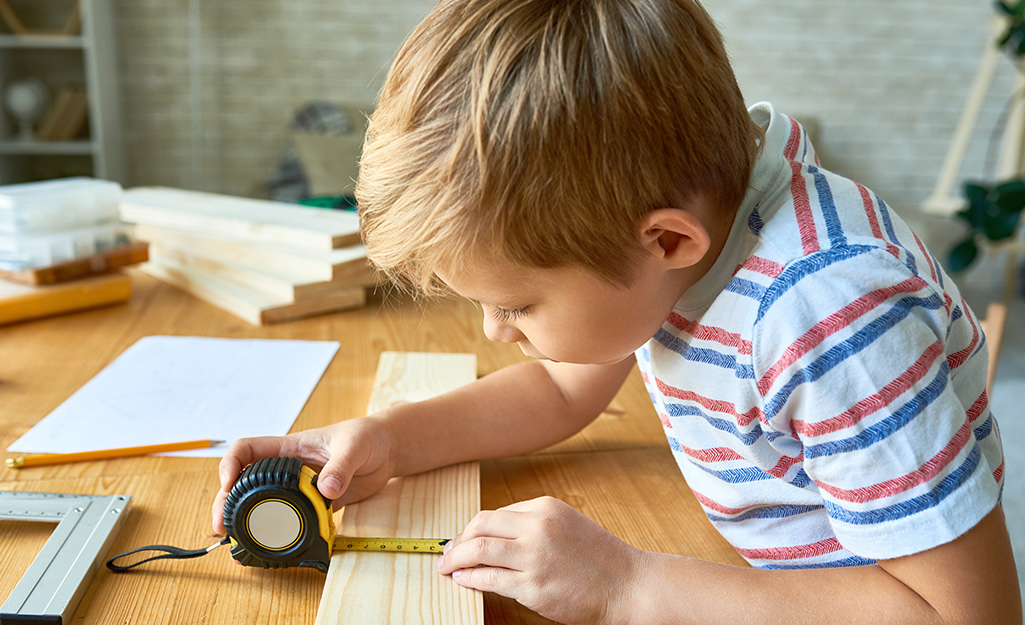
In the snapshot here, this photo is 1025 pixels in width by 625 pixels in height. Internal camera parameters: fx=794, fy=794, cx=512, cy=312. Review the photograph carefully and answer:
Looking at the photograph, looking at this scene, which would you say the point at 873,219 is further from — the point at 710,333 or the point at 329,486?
the point at 329,486

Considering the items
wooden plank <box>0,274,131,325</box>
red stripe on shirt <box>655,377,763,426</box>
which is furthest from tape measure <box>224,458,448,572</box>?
wooden plank <box>0,274,131,325</box>

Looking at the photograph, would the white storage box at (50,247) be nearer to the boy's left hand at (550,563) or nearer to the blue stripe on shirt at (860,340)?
the boy's left hand at (550,563)

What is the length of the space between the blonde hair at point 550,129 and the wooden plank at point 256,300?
27.0 inches

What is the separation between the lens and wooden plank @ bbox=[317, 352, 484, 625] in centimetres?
54

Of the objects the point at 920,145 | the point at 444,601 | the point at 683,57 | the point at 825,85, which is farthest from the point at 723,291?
the point at 920,145

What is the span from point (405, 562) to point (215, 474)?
0.80ft

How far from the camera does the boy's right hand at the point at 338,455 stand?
664 mm

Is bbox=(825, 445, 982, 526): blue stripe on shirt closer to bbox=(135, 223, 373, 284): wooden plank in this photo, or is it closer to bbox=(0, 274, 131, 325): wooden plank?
bbox=(135, 223, 373, 284): wooden plank

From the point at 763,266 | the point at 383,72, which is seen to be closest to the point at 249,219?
the point at 763,266

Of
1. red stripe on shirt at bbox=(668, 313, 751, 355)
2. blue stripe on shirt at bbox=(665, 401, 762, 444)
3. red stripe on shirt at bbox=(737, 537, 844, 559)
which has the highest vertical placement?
red stripe on shirt at bbox=(668, 313, 751, 355)

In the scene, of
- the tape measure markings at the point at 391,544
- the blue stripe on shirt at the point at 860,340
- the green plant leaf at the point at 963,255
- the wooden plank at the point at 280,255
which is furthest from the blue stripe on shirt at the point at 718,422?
the green plant leaf at the point at 963,255

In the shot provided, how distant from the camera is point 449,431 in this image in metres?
0.78

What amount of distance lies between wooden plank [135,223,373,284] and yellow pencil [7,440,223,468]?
0.49m

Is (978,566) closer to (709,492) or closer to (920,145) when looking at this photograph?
(709,492)
